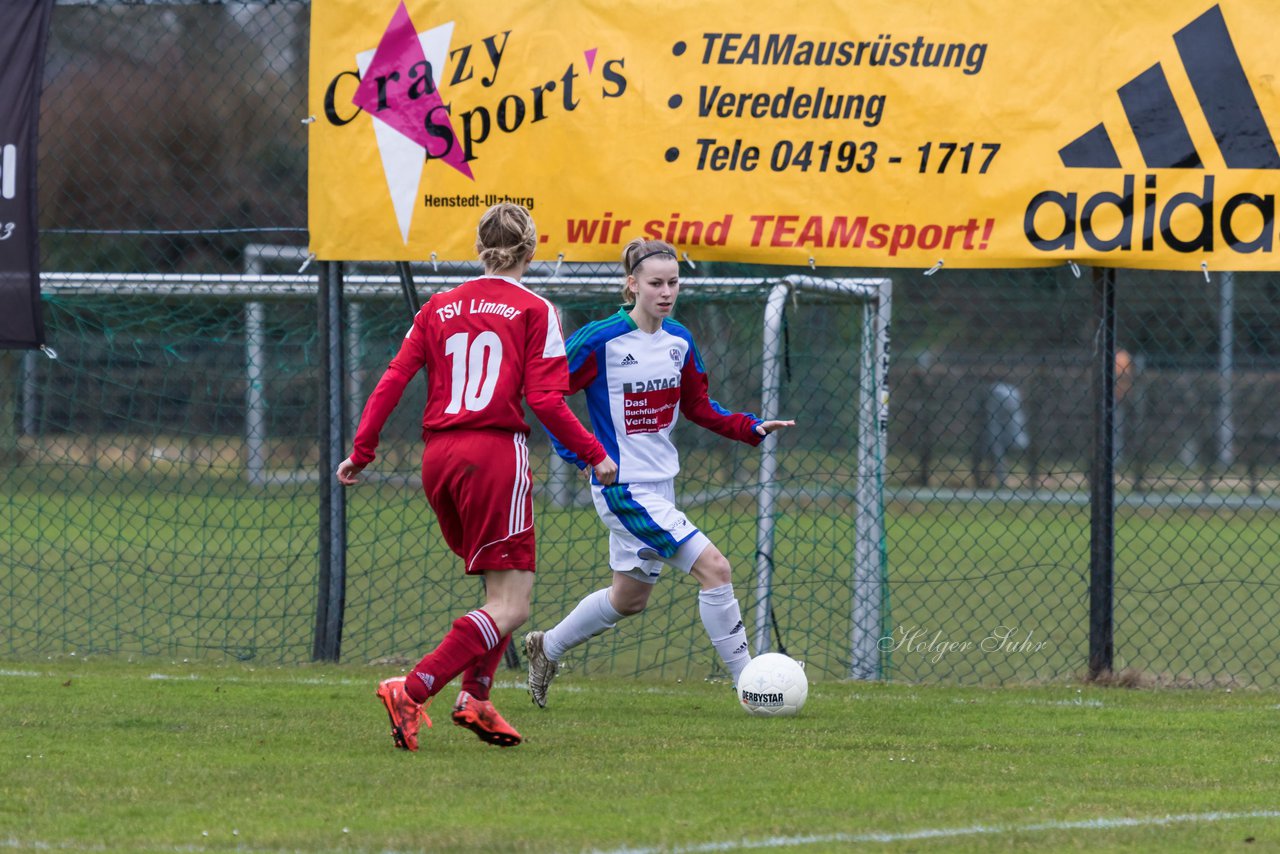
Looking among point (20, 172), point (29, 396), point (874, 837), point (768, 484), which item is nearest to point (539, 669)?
point (768, 484)

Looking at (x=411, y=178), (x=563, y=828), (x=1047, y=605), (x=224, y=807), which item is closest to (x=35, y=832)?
(x=224, y=807)

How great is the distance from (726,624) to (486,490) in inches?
55.8

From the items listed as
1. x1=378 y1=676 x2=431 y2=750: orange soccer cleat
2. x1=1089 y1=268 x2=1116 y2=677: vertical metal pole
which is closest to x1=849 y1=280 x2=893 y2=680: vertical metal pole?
x1=1089 y1=268 x2=1116 y2=677: vertical metal pole

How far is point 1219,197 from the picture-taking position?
7.05 meters

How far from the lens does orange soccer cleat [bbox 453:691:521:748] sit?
5207 millimetres

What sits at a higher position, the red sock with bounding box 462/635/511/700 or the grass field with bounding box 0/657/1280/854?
the red sock with bounding box 462/635/511/700

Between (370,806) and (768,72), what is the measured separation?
4.23m

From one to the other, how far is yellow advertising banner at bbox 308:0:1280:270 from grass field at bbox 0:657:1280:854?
6.64 feet

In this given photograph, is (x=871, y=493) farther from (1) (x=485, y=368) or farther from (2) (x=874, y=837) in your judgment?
(2) (x=874, y=837)

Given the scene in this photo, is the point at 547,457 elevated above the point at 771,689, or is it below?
above

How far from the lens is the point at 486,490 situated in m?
5.20

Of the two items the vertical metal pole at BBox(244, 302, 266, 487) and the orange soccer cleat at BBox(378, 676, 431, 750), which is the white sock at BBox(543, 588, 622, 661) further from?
the vertical metal pole at BBox(244, 302, 266, 487)

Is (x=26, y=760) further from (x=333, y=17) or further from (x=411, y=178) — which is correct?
(x=333, y=17)

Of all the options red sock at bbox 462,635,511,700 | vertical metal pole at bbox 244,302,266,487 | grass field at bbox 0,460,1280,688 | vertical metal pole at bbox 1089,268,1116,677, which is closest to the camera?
red sock at bbox 462,635,511,700
